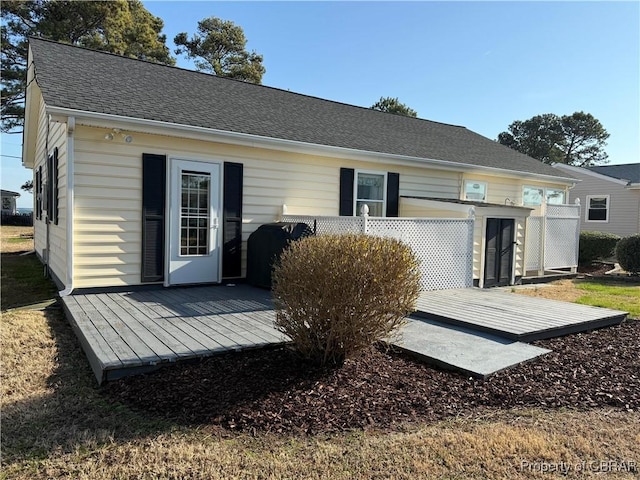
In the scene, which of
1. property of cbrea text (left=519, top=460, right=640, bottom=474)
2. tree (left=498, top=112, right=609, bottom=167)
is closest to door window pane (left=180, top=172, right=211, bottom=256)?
property of cbrea text (left=519, top=460, right=640, bottom=474)

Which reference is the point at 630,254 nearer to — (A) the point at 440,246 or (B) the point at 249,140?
(A) the point at 440,246

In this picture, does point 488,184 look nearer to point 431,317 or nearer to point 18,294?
point 431,317

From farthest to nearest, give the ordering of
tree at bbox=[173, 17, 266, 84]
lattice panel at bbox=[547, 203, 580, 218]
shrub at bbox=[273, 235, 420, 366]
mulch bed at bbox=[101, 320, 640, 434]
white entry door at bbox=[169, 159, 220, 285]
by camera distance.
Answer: tree at bbox=[173, 17, 266, 84] < lattice panel at bbox=[547, 203, 580, 218] < white entry door at bbox=[169, 159, 220, 285] < shrub at bbox=[273, 235, 420, 366] < mulch bed at bbox=[101, 320, 640, 434]

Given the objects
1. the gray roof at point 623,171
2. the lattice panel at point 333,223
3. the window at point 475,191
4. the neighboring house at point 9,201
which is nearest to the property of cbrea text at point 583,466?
the lattice panel at point 333,223

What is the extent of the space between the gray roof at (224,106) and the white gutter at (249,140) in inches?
4.5

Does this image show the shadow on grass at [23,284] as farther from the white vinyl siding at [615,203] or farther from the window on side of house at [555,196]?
the white vinyl siding at [615,203]

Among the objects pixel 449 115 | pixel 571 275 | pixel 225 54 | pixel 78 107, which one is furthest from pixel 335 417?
pixel 225 54

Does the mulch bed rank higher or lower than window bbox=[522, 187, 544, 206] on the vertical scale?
lower

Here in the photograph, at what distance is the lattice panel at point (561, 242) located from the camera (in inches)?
456

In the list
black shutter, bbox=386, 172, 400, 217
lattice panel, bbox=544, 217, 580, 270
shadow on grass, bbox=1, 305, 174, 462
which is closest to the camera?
shadow on grass, bbox=1, 305, 174, 462

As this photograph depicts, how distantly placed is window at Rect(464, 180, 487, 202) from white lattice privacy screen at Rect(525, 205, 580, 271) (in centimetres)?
142

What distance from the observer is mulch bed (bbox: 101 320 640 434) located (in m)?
3.09

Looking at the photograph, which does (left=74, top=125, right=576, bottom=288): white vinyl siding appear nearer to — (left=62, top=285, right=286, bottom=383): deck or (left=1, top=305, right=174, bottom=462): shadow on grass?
(left=62, top=285, right=286, bottom=383): deck

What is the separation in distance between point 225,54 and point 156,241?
23.9 meters
